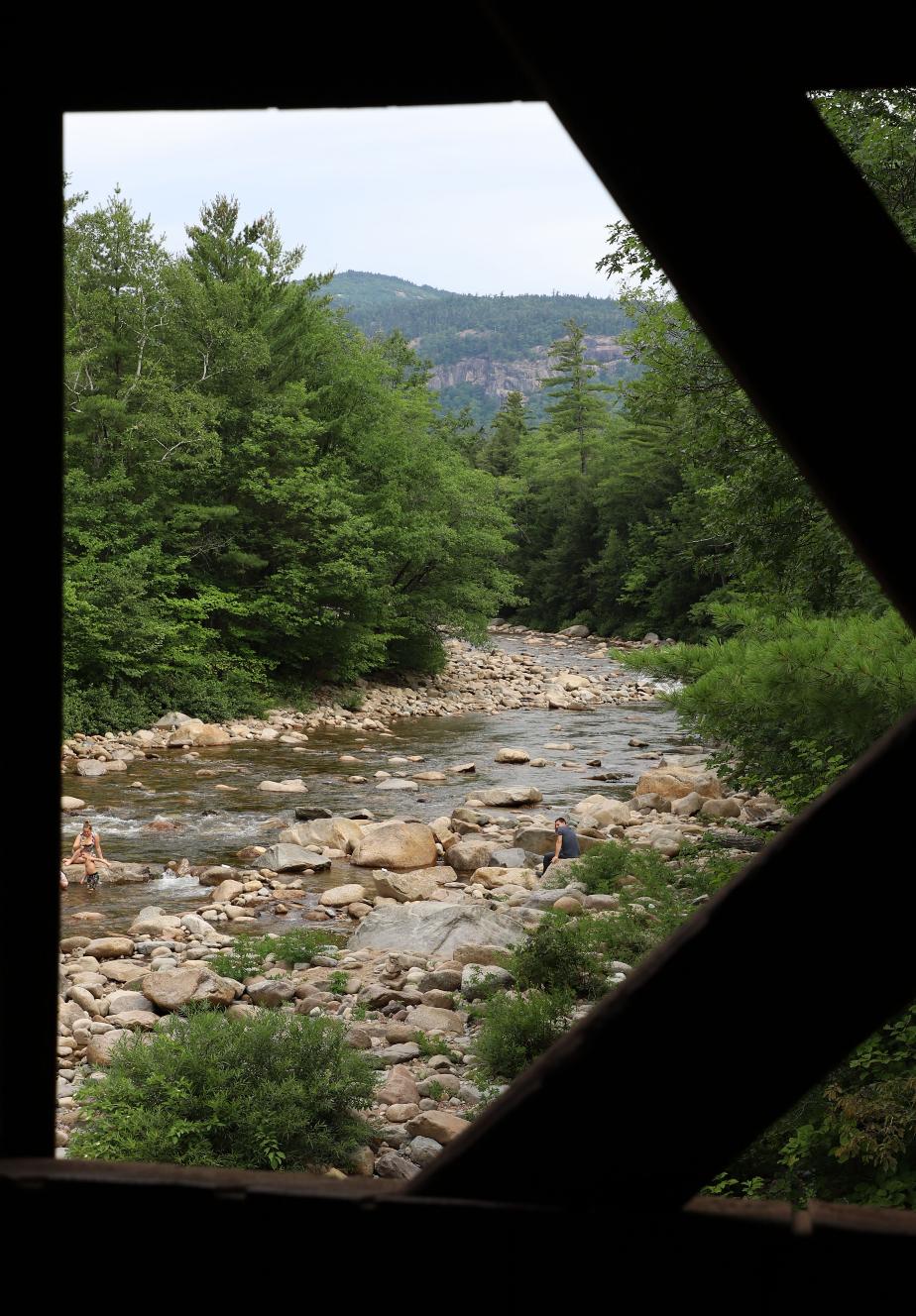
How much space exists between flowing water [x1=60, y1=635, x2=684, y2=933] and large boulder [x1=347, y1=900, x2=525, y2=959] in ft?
6.87

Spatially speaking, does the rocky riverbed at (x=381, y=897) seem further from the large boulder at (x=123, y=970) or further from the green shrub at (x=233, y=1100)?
the green shrub at (x=233, y=1100)

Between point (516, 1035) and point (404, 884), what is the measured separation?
A: 15.8 feet

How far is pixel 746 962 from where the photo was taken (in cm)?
84

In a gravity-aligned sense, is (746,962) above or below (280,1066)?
above

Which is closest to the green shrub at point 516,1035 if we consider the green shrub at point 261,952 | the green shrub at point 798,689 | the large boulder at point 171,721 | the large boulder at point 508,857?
the green shrub at point 798,689

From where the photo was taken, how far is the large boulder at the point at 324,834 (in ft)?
42.7

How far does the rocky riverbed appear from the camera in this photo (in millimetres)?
6922

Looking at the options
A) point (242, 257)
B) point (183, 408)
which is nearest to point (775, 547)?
point (183, 408)

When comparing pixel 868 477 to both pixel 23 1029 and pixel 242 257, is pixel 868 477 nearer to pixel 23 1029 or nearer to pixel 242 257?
pixel 23 1029

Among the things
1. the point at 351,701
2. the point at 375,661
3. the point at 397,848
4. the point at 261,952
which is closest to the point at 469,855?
the point at 397,848

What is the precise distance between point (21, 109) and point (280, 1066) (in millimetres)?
5429

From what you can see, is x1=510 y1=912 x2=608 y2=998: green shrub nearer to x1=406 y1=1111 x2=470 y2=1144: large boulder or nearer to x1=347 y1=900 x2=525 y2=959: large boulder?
x1=347 y1=900 x2=525 y2=959: large boulder

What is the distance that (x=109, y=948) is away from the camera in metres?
9.01

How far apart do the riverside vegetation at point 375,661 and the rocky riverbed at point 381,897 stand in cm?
4
